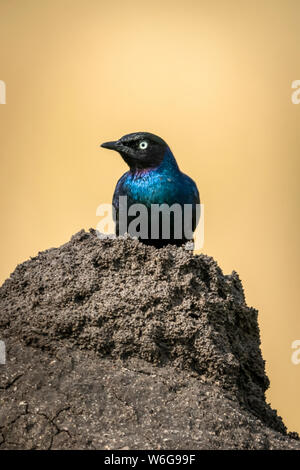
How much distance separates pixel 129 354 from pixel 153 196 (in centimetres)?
181

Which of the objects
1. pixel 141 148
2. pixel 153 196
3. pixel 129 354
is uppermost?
pixel 141 148

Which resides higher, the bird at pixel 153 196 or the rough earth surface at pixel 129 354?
the bird at pixel 153 196

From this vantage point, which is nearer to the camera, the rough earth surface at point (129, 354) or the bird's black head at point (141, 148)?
the rough earth surface at point (129, 354)

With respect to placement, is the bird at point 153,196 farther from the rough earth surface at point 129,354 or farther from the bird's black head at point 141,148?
the rough earth surface at point 129,354

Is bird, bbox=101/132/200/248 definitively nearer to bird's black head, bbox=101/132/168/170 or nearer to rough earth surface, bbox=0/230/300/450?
bird's black head, bbox=101/132/168/170

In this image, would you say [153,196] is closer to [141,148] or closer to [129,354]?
[141,148]

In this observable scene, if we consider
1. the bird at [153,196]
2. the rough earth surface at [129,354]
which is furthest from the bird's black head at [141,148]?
the rough earth surface at [129,354]

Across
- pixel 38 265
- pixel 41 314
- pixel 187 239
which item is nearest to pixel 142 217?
pixel 187 239

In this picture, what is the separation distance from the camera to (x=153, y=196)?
5176 mm

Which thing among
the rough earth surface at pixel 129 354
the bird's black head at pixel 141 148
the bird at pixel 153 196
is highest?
the bird's black head at pixel 141 148

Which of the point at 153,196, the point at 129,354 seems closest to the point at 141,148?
the point at 153,196

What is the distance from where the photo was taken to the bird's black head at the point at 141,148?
5.15m

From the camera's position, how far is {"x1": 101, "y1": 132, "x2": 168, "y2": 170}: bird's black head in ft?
16.9
